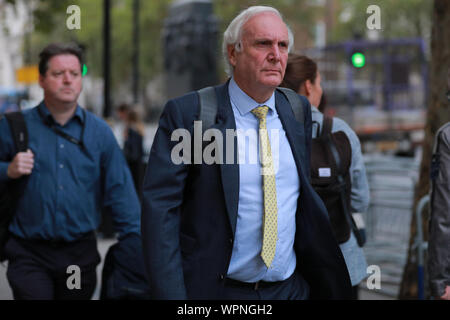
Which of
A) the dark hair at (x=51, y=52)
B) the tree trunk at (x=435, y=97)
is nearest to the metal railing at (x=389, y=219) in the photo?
the tree trunk at (x=435, y=97)

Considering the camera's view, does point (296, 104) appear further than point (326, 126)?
No

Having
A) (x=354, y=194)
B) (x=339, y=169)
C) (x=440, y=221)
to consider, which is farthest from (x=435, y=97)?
(x=440, y=221)

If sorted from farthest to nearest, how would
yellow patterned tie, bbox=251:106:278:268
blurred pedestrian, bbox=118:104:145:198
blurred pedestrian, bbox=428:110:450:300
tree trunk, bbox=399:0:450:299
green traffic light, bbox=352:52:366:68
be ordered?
1. blurred pedestrian, bbox=118:104:145:198
2. green traffic light, bbox=352:52:366:68
3. tree trunk, bbox=399:0:450:299
4. blurred pedestrian, bbox=428:110:450:300
5. yellow patterned tie, bbox=251:106:278:268

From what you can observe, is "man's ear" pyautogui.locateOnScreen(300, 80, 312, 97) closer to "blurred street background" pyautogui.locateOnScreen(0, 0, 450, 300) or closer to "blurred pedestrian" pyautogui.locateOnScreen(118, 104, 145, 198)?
"blurred street background" pyautogui.locateOnScreen(0, 0, 450, 300)

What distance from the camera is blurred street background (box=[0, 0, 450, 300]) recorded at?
18.5 feet

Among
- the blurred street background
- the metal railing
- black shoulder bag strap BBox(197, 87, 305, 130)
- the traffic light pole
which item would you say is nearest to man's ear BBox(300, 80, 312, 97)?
the blurred street background

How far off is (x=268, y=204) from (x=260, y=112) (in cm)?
35

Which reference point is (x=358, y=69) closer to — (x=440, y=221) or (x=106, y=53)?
(x=106, y=53)

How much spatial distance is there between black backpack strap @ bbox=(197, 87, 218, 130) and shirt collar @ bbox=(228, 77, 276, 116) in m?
0.08

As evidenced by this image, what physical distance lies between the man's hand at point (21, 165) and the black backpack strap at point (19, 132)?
13 centimetres

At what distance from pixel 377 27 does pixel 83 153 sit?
1928 millimetres

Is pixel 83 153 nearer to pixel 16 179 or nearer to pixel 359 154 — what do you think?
pixel 16 179

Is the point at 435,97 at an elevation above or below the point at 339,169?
above

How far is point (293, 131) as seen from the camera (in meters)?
2.69
